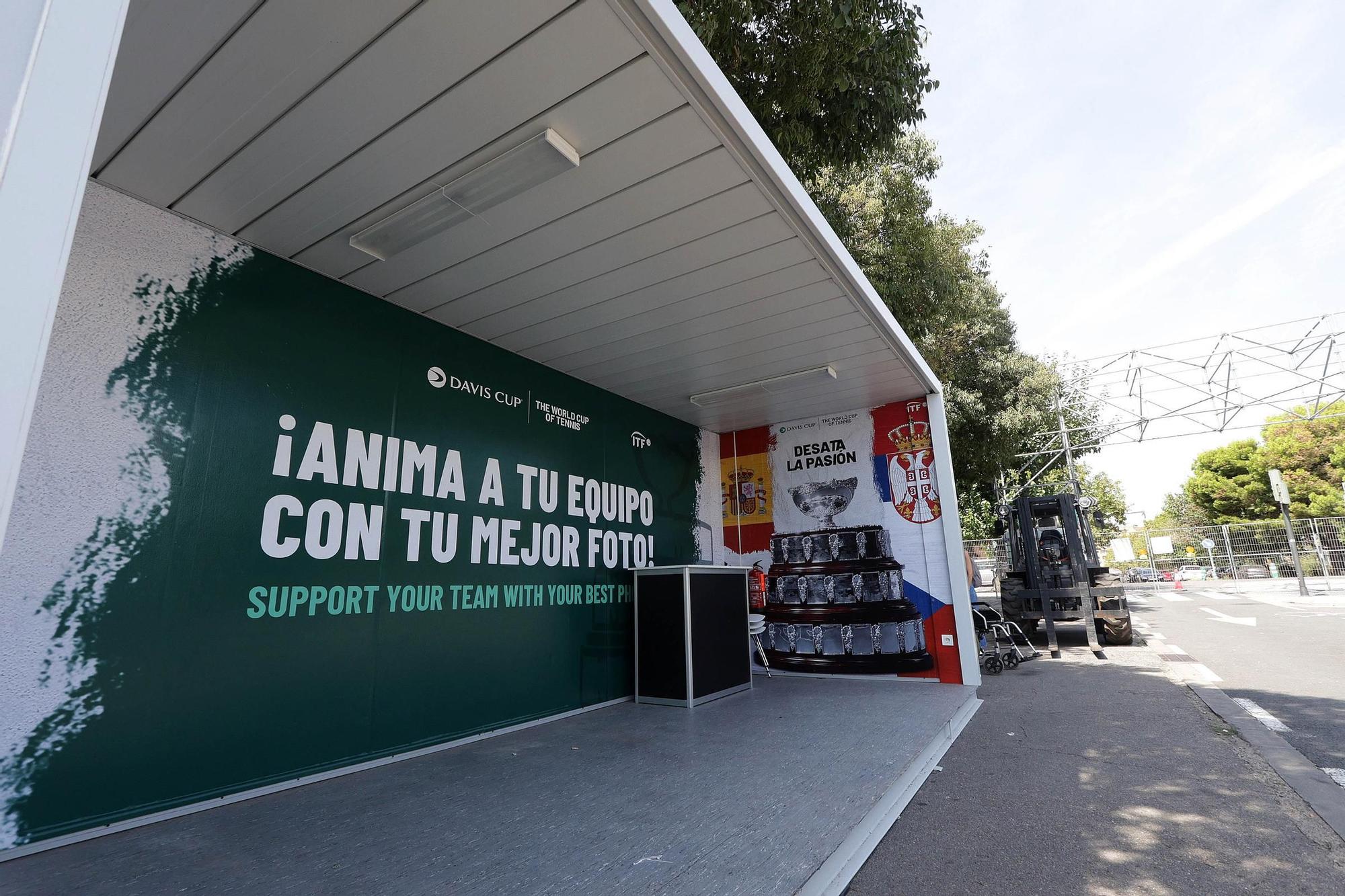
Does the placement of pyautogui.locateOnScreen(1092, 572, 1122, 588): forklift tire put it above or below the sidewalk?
above

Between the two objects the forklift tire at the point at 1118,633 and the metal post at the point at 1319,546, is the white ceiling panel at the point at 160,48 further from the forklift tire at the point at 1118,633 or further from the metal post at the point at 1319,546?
the metal post at the point at 1319,546

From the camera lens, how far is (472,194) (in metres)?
2.86

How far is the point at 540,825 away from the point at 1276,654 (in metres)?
8.73

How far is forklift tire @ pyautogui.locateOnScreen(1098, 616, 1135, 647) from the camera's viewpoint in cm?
856

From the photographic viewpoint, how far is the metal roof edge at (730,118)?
6.67 ft

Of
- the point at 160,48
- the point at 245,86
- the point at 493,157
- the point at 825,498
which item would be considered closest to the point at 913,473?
the point at 825,498

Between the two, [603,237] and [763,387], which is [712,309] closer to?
[603,237]

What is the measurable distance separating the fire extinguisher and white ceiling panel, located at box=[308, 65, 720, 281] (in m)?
4.75

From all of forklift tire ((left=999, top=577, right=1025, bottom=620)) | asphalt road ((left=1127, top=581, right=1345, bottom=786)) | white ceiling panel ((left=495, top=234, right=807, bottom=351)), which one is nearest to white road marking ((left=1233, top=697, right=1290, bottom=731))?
asphalt road ((left=1127, top=581, right=1345, bottom=786))

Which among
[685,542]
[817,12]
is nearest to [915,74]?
[817,12]

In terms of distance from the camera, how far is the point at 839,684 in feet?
19.5

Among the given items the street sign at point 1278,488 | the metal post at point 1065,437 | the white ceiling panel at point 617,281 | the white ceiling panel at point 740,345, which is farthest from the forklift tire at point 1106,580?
the street sign at point 1278,488

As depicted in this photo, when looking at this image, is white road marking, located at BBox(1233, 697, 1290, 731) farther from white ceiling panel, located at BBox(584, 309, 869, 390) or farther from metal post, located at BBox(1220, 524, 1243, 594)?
metal post, located at BBox(1220, 524, 1243, 594)

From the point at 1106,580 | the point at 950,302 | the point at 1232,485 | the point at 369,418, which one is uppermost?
the point at 1232,485
